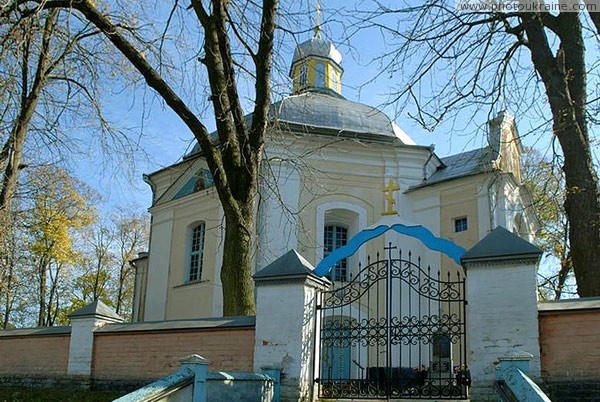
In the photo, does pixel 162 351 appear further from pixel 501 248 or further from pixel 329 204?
pixel 329 204

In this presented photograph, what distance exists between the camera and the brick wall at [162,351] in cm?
878

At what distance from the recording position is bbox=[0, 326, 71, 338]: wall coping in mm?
10875

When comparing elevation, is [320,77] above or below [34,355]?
above

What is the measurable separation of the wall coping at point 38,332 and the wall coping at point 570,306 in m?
7.50

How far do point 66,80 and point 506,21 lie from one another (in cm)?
888

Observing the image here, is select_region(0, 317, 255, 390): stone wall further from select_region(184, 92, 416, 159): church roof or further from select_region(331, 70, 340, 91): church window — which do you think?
select_region(331, 70, 340, 91): church window

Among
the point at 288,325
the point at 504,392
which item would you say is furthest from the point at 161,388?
the point at 504,392

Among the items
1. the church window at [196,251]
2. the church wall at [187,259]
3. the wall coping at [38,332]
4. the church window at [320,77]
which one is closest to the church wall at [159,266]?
the church wall at [187,259]

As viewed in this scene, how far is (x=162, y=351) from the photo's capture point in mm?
9406

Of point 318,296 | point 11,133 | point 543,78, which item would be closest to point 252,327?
point 318,296

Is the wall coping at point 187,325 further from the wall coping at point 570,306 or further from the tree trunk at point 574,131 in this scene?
the tree trunk at point 574,131

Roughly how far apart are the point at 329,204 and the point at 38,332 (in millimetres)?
8664

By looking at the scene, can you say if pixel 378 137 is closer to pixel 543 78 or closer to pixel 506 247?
pixel 543 78

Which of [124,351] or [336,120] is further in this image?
[336,120]
